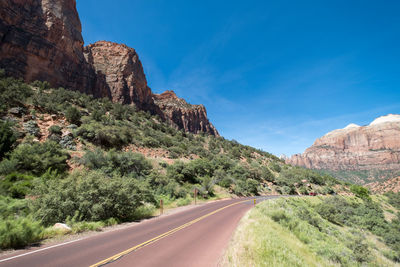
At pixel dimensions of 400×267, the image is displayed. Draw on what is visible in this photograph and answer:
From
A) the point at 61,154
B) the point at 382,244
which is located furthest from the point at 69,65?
the point at 382,244

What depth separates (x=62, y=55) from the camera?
47.4 meters

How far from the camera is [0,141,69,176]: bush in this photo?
14.2 metres

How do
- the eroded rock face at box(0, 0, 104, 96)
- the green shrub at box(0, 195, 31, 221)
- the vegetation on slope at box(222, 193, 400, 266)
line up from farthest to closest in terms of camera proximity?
the eroded rock face at box(0, 0, 104, 96) → the green shrub at box(0, 195, 31, 221) → the vegetation on slope at box(222, 193, 400, 266)

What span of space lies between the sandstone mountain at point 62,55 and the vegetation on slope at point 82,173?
26.4 ft

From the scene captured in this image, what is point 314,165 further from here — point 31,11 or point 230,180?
point 31,11

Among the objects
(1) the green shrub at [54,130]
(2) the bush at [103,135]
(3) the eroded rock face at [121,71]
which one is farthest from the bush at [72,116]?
(3) the eroded rock face at [121,71]

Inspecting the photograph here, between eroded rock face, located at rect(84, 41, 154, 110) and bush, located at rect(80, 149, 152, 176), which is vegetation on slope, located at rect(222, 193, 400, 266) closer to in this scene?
bush, located at rect(80, 149, 152, 176)

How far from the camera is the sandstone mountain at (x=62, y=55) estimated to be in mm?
39844

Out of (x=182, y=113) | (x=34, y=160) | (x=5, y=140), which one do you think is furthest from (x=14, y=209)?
(x=182, y=113)

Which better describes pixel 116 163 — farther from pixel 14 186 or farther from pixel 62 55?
pixel 62 55

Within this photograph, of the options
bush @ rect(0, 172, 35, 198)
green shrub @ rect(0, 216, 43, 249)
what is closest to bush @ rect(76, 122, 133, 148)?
bush @ rect(0, 172, 35, 198)

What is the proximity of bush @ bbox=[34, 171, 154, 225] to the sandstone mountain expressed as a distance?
4656 centimetres

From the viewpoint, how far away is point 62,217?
8.88 metres

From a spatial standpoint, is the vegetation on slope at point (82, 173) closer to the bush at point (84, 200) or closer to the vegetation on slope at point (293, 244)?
the bush at point (84, 200)
